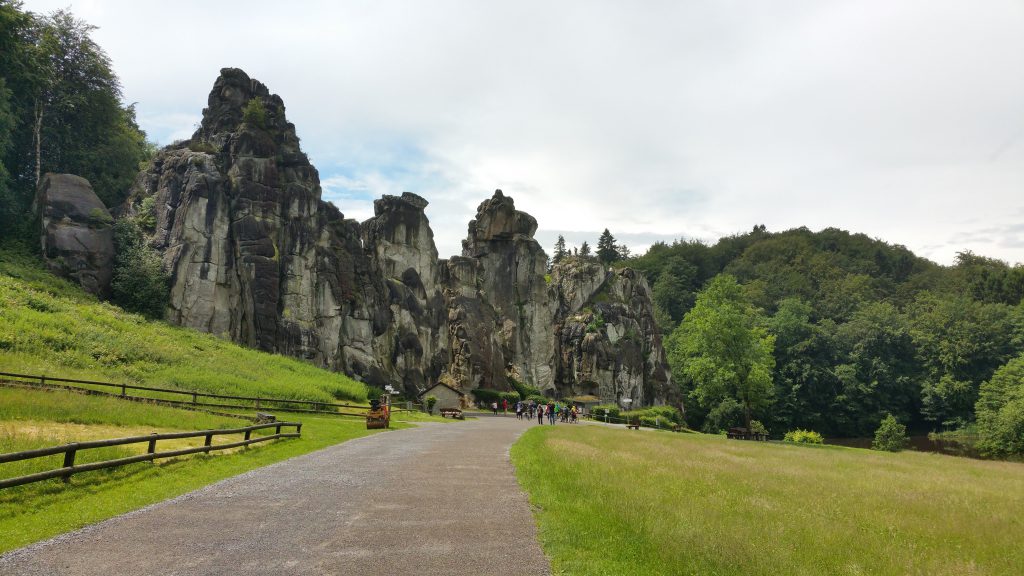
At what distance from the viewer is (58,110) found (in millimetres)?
64250

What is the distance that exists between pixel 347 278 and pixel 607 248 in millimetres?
111660

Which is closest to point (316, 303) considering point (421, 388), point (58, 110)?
point (421, 388)

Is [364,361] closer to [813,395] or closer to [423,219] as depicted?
[423,219]

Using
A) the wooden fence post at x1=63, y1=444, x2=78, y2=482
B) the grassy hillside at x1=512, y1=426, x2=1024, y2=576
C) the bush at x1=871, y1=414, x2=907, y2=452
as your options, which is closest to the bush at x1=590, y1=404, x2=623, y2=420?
the bush at x1=871, y1=414, x2=907, y2=452

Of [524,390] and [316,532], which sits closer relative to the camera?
[316,532]

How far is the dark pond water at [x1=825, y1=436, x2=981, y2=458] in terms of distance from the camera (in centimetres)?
6544

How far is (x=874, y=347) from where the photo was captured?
3895 inches

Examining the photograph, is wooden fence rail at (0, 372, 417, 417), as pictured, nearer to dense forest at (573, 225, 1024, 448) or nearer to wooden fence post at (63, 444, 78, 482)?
wooden fence post at (63, 444, 78, 482)

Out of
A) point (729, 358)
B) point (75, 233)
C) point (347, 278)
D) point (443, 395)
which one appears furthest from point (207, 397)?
point (729, 358)

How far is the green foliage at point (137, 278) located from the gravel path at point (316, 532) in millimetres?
45559

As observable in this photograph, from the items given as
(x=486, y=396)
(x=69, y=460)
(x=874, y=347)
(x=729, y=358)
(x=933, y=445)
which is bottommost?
(x=933, y=445)

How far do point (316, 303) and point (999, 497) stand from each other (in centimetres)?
5865

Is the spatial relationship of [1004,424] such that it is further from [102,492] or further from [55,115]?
[55,115]

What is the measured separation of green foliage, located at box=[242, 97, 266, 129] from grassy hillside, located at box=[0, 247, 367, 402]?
26.7 m
